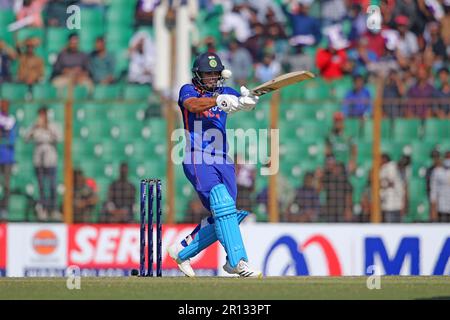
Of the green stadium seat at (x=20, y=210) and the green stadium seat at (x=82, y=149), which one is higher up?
the green stadium seat at (x=82, y=149)

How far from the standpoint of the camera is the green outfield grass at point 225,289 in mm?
8398

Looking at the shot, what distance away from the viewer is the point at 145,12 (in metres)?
17.9

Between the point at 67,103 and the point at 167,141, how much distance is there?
1.37m

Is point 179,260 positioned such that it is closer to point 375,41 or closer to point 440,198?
point 440,198

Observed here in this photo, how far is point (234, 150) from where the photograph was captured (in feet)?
50.0

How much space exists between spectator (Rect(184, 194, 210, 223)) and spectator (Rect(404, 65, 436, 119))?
287 cm

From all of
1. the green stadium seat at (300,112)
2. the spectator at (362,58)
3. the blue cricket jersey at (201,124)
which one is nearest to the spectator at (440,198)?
the green stadium seat at (300,112)

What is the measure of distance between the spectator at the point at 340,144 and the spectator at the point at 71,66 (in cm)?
378

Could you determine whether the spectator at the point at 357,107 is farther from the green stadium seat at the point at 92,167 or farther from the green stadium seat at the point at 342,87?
the green stadium seat at the point at 92,167

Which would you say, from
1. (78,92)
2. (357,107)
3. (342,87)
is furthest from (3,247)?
(342,87)

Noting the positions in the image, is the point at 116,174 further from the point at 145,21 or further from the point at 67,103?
the point at 145,21

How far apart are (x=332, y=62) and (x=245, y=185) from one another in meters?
3.00

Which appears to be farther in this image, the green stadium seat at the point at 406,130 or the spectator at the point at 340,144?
the green stadium seat at the point at 406,130

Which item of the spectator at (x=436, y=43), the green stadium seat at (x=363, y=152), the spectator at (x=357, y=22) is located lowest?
the green stadium seat at (x=363, y=152)
